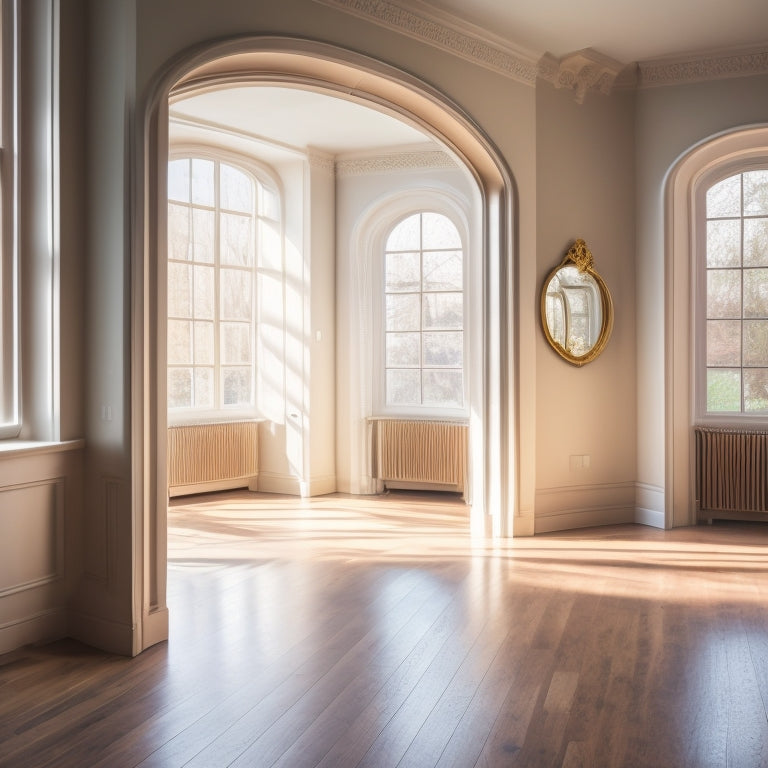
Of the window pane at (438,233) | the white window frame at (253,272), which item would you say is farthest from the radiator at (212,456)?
the window pane at (438,233)

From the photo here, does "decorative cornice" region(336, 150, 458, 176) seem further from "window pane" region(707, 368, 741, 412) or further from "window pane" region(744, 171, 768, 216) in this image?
"window pane" region(707, 368, 741, 412)

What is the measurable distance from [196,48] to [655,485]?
4719mm

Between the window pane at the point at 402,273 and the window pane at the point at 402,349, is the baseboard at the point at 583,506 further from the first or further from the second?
the window pane at the point at 402,273

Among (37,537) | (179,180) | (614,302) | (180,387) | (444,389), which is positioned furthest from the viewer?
(444,389)

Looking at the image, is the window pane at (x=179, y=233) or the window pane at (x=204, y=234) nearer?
the window pane at (x=179, y=233)

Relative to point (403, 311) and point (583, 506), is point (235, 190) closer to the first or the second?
point (403, 311)

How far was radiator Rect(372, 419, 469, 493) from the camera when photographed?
27.0 ft

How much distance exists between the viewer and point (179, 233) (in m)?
8.05

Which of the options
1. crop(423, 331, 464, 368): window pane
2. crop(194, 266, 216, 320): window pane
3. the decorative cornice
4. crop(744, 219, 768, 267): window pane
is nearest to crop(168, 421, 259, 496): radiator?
crop(194, 266, 216, 320): window pane

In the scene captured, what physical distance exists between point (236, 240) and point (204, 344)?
1.10 meters

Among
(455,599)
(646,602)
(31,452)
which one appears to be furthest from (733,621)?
(31,452)

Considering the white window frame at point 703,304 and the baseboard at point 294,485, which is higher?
the white window frame at point 703,304

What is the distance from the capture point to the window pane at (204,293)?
823cm

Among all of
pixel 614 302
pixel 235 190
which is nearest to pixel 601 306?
pixel 614 302
